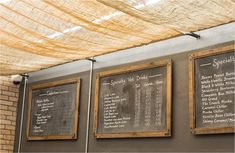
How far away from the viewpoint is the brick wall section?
21.7 feet

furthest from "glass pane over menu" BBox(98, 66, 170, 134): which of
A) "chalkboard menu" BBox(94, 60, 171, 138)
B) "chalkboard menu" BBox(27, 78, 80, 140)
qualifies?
"chalkboard menu" BBox(27, 78, 80, 140)

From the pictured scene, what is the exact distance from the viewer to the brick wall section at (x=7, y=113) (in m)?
6.62

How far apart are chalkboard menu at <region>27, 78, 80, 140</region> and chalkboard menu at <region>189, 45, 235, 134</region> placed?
6.37 ft

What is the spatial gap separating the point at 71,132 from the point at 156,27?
2.20 m

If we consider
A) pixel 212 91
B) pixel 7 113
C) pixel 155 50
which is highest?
pixel 155 50

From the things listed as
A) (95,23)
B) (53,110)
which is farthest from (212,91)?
Answer: (53,110)

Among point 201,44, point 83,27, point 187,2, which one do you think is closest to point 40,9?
point 83,27

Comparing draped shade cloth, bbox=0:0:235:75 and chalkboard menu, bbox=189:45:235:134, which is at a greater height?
draped shade cloth, bbox=0:0:235:75

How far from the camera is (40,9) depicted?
3.84 meters

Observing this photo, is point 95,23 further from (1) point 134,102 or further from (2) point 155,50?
(1) point 134,102

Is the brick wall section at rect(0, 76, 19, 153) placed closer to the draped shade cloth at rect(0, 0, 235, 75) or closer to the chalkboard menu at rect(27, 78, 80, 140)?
the chalkboard menu at rect(27, 78, 80, 140)

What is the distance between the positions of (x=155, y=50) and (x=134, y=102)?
2.22 ft

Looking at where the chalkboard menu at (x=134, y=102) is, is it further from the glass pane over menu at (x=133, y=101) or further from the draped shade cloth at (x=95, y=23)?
the draped shade cloth at (x=95, y=23)

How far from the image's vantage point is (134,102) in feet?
16.0
